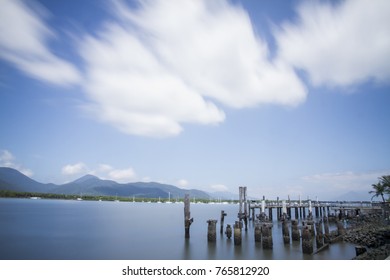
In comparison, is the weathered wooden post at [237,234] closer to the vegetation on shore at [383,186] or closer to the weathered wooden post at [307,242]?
the weathered wooden post at [307,242]

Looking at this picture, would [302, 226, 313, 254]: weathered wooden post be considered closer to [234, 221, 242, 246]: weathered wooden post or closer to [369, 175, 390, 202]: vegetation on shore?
[234, 221, 242, 246]: weathered wooden post

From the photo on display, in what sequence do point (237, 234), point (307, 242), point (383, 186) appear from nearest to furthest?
point (307, 242)
point (237, 234)
point (383, 186)

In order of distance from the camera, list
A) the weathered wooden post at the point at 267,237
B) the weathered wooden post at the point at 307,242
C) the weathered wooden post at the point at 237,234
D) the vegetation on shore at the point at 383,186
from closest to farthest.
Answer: the weathered wooden post at the point at 307,242 < the weathered wooden post at the point at 267,237 < the weathered wooden post at the point at 237,234 < the vegetation on shore at the point at 383,186

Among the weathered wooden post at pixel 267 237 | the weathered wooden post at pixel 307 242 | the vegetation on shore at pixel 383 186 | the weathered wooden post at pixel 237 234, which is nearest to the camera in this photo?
the weathered wooden post at pixel 307 242

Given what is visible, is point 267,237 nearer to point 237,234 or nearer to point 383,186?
point 237,234

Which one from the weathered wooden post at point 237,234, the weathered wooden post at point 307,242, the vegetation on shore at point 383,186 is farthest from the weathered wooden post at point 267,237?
the vegetation on shore at point 383,186

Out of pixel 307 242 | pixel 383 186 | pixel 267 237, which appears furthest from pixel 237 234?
pixel 383 186

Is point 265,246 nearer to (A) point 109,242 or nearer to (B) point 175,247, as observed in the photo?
(B) point 175,247

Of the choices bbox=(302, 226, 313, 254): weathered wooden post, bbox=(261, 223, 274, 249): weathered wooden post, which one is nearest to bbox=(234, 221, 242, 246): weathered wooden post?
bbox=(261, 223, 274, 249): weathered wooden post

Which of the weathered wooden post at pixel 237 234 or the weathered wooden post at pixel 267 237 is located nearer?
the weathered wooden post at pixel 267 237

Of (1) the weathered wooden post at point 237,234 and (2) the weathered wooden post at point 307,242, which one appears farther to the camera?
(1) the weathered wooden post at point 237,234

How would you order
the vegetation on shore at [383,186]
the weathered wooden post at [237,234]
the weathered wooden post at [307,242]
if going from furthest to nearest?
the vegetation on shore at [383,186], the weathered wooden post at [237,234], the weathered wooden post at [307,242]
